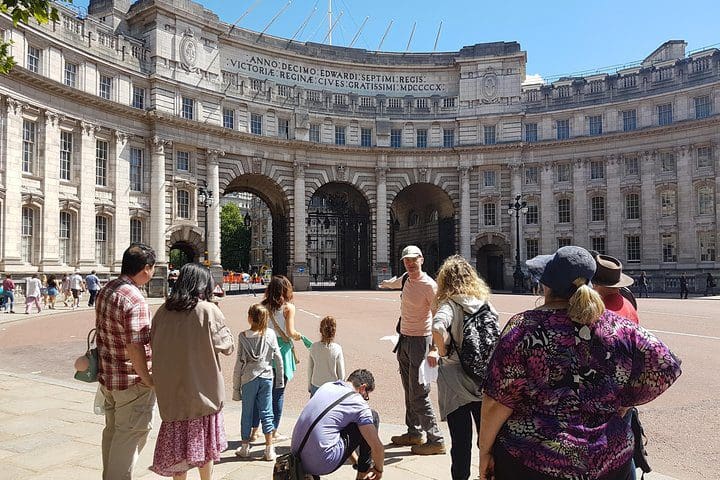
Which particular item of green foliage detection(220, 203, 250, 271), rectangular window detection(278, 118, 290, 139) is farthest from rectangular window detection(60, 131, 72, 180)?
green foliage detection(220, 203, 250, 271)

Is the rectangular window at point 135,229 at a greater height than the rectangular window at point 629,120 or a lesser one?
lesser

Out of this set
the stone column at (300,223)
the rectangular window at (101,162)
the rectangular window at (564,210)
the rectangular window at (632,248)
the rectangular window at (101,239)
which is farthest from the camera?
the rectangular window at (564,210)

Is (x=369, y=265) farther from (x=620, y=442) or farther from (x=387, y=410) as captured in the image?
(x=620, y=442)

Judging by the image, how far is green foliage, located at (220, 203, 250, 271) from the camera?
3410 inches

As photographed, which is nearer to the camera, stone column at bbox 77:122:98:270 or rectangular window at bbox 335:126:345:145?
stone column at bbox 77:122:98:270

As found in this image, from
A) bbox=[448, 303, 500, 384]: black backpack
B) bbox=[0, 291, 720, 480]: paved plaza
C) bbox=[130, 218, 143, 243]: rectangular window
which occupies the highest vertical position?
bbox=[130, 218, 143, 243]: rectangular window

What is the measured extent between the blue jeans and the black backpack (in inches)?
88.1

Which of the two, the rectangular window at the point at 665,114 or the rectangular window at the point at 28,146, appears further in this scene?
the rectangular window at the point at 665,114

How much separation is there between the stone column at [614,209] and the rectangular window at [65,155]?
34717mm

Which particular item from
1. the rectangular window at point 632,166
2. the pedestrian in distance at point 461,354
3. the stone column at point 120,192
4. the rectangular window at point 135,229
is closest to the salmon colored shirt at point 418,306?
the pedestrian in distance at point 461,354

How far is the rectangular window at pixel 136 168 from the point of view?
1336 inches

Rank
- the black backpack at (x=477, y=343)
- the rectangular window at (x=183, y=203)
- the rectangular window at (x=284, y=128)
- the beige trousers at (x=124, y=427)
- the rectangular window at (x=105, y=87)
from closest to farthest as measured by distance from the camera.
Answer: the beige trousers at (x=124, y=427) < the black backpack at (x=477, y=343) < the rectangular window at (x=105, y=87) < the rectangular window at (x=183, y=203) < the rectangular window at (x=284, y=128)

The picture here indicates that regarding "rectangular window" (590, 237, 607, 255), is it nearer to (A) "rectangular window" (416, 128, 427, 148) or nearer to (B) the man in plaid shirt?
(A) "rectangular window" (416, 128, 427, 148)

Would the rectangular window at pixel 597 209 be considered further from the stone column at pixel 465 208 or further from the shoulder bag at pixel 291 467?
the shoulder bag at pixel 291 467
